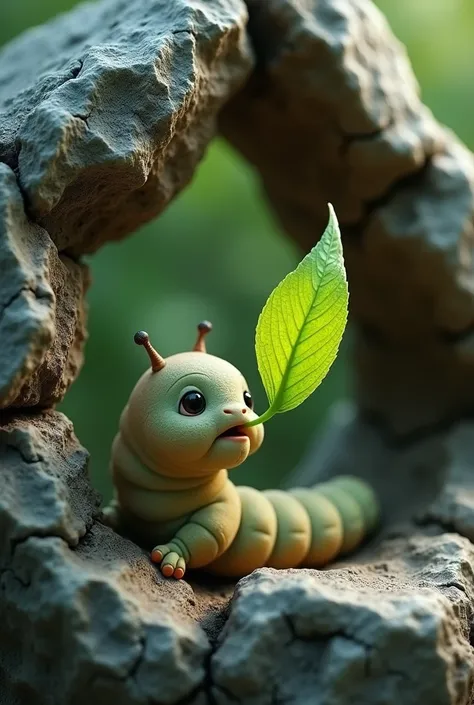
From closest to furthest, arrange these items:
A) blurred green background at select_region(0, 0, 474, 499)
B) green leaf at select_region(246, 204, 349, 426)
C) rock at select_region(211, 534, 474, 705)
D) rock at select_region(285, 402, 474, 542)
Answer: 1. rock at select_region(211, 534, 474, 705)
2. green leaf at select_region(246, 204, 349, 426)
3. rock at select_region(285, 402, 474, 542)
4. blurred green background at select_region(0, 0, 474, 499)

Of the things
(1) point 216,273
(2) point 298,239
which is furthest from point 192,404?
(1) point 216,273

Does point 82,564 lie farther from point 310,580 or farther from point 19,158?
point 19,158

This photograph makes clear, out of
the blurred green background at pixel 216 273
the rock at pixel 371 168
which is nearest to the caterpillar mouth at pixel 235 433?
the rock at pixel 371 168

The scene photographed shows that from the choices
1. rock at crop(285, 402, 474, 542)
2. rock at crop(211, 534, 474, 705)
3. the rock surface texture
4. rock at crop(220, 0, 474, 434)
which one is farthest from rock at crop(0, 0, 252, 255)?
rock at crop(285, 402, 474, 542)

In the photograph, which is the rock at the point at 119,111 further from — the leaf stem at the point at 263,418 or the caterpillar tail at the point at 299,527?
the caterpillar tail at the point at 299,527

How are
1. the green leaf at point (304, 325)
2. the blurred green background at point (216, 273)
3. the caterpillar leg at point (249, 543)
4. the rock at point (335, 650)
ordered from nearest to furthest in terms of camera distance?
the rock at point (335, 650) → the green leaf at point (304, 325) → the caterpillar leg at point (249, 543) → the blurred green background at point (216, 273)

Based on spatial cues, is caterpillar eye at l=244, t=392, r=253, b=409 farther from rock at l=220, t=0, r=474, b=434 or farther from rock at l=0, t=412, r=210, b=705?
rock at l=220, t=0, r=474, b=434

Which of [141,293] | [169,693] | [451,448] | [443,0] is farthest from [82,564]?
[443,0]
